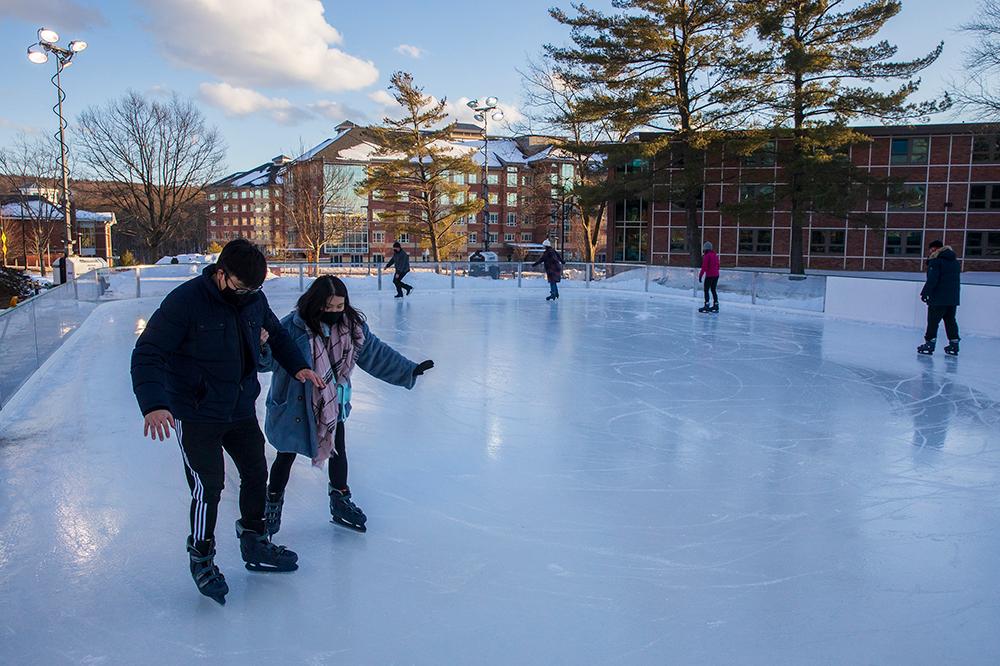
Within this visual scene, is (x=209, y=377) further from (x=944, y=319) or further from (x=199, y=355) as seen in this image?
(x=944, y=319)

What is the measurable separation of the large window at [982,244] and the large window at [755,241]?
9484 mm

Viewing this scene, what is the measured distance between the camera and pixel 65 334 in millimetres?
10156

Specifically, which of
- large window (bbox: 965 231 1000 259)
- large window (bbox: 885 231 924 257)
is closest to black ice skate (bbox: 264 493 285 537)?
large window (bbox: 885 231 924 257)

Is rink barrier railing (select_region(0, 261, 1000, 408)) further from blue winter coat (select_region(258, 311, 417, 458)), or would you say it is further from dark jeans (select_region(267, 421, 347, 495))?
blue winter coat (select_region(258, 311, 417, 458))

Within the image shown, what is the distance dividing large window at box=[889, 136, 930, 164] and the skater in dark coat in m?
30.0

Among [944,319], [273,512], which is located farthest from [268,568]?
[944,319]

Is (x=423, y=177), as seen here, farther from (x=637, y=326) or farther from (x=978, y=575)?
(x=978, y=575)

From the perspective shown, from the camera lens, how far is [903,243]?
115ft

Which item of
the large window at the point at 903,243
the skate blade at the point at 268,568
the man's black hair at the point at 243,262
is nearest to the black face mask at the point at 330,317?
the man's black hair at the point at 243,262

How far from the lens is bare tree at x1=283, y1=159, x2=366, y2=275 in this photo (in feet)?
129

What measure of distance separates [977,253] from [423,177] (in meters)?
28.0

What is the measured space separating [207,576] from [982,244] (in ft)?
134

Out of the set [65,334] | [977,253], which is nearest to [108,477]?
[65,334]

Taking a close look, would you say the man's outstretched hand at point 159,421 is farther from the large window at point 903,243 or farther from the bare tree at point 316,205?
the large window at point 903,243
